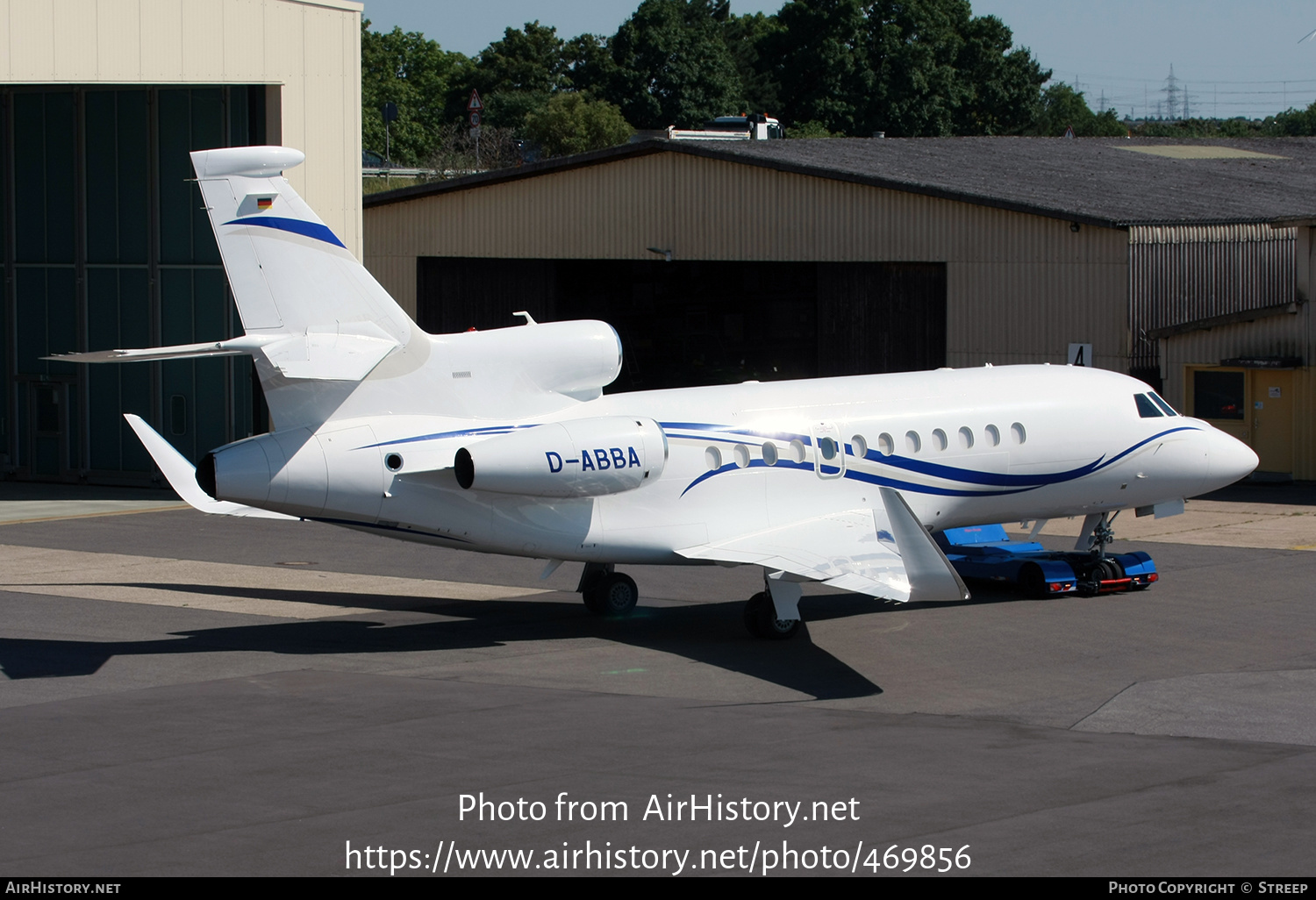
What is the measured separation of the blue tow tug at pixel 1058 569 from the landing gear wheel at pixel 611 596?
189 inches

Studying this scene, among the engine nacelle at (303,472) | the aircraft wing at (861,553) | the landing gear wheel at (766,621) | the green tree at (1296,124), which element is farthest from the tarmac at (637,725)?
the green tree at (1296,124)

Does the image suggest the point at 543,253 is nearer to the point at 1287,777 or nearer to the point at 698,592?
the point at 698,592

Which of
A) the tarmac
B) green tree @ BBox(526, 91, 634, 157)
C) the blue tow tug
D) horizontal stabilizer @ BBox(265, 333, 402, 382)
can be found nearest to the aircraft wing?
the tarmac

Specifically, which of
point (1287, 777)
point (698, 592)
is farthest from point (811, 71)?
point (1287, 777)

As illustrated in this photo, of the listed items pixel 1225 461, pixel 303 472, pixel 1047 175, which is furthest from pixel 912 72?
pixel 303 472

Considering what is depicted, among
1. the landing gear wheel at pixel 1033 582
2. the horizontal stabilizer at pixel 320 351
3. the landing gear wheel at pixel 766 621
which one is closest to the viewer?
the horizontal stabilizer at pixel 320 351

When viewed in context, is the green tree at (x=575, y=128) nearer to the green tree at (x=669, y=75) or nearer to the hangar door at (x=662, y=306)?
the green tree at (x=669, y=75)

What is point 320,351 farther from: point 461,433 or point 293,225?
point 461,433

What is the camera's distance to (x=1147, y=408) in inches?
948

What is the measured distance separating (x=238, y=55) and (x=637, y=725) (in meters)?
24.0

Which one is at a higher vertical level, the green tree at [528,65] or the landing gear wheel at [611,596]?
the green tree at [528,65]

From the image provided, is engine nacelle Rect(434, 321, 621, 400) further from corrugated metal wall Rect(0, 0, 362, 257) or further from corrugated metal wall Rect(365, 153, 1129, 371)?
corrugated metal wall Rect(365, 153, 1129, 371)

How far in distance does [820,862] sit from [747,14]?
12353 cm

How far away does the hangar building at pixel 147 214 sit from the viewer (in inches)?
1406
